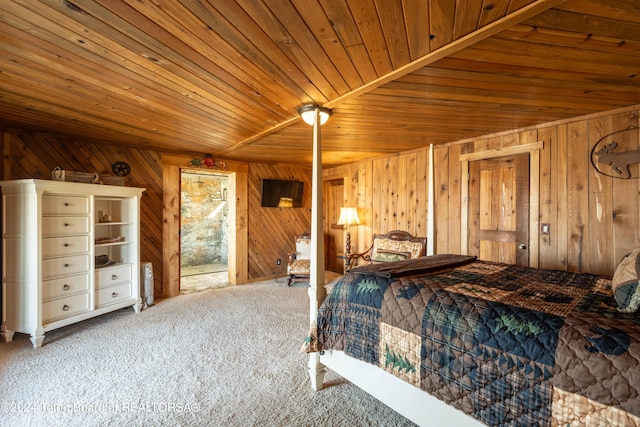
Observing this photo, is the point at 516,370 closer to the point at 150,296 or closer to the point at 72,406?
the point at 72,406

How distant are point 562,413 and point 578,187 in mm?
2589

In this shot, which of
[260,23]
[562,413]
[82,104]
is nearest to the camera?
[562,413]

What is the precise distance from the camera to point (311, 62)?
1733 millimetres

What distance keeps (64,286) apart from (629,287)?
429 cm

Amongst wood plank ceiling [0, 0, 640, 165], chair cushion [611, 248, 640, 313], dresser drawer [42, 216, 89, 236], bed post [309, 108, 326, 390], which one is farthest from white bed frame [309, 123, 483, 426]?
dresser drawer [42, 216, 89, 236]

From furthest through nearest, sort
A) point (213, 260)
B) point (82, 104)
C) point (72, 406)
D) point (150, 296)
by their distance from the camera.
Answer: point (213, 260) < point (150, 296) < point (82, 104) < point (72, 406)

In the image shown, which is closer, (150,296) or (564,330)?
(564,330)

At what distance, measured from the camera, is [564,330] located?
1096mm

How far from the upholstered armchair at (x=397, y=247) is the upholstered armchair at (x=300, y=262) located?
939 millimetres

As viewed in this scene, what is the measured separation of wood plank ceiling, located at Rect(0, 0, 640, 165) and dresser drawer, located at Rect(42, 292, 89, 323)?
70.0 inches

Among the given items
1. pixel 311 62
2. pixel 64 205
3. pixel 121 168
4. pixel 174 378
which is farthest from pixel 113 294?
pixel 311 62

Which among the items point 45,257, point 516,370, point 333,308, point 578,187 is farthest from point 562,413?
point 45,257

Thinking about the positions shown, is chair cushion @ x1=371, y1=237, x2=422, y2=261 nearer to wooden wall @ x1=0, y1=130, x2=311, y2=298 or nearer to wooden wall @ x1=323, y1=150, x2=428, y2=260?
wooden wall @ x1=323, y1=150, x2=428, y2=260

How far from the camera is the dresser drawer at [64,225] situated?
2.80 m
